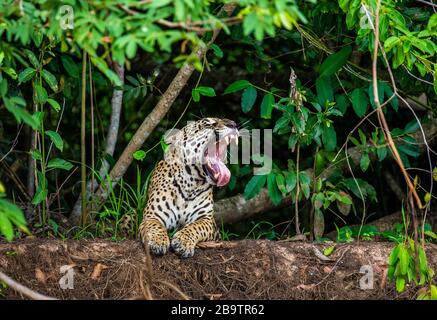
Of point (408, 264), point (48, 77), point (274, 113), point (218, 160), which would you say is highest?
point (48, 77)

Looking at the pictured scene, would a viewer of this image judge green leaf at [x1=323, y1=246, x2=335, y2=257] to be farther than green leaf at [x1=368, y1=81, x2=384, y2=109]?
No

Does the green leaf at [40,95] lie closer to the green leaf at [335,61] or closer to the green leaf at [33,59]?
the green leaf at [33,59]

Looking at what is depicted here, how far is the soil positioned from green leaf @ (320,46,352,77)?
1.78m

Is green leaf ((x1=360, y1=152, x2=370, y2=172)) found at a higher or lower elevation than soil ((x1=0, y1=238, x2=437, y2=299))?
higher

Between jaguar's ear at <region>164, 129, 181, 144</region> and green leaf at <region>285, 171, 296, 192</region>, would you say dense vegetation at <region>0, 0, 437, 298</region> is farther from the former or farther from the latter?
jaguar's ear at <region>164, 129, 181, 144</region>

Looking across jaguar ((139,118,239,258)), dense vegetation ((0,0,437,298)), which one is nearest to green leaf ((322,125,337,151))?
dense vegetation ((0,0,437,298))

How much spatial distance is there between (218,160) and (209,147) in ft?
0.48

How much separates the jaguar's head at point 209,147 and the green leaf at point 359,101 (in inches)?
50.0

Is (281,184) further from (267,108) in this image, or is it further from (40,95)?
(40,95)

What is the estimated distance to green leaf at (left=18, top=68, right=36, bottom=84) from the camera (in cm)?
800

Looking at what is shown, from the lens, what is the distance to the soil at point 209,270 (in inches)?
293

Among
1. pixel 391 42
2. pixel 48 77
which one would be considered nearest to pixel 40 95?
pixel 48 77

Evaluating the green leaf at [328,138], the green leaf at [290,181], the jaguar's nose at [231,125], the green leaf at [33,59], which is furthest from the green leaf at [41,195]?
the green leaf at [328,138]

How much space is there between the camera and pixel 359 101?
9.03 m
